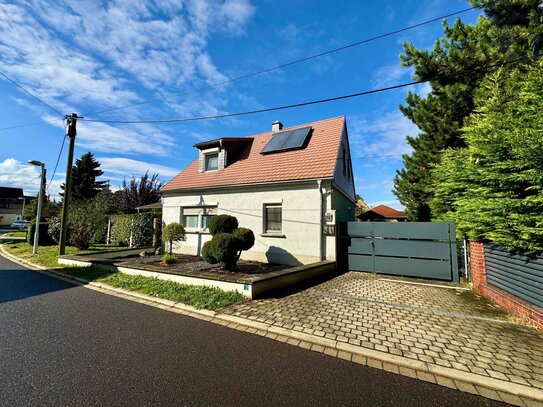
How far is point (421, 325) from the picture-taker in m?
4.59

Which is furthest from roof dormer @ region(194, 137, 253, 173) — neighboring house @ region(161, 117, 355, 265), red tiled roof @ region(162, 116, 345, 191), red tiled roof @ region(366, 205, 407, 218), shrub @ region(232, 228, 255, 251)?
red tiled roof @ region(366, 205, 407, 218)

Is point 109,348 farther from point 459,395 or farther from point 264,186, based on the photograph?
point 264,186

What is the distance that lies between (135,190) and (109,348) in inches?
1090

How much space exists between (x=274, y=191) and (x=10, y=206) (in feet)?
262

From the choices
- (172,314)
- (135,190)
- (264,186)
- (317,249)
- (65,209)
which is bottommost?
(172,314)

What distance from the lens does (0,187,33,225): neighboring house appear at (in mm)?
56094

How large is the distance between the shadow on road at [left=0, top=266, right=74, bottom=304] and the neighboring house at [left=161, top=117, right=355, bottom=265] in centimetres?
568

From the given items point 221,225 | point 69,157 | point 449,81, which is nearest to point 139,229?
point 69,157

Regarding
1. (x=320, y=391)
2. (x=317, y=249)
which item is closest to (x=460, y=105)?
(x=317, y=249)

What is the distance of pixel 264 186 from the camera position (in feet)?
36.0

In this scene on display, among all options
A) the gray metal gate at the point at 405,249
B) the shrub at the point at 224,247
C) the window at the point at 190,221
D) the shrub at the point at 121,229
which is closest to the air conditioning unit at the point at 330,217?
the gray metal gate at the point at 405,249

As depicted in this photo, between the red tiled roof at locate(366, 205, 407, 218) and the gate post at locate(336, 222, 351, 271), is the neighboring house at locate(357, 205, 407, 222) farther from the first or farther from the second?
the gate post at locate(336, 222, 351, 271)

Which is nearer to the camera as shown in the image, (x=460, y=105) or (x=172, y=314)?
(x=172, y=314)

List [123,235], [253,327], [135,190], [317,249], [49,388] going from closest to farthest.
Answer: [49,388]
[253,327]
[317,249]
[123,235]
[135,190]
